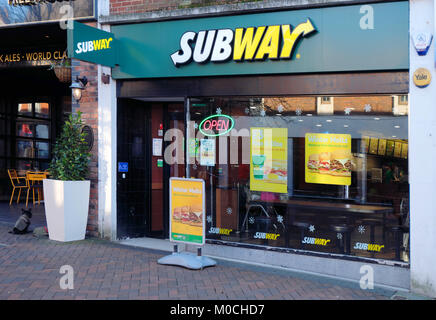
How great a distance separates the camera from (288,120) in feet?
22.8

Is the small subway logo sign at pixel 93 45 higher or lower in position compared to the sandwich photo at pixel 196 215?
higher

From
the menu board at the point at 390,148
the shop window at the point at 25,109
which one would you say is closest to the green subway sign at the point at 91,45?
the menu board at the point at 390,148

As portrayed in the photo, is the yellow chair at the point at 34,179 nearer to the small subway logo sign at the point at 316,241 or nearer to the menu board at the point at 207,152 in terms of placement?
the menu board at the point at 207,152

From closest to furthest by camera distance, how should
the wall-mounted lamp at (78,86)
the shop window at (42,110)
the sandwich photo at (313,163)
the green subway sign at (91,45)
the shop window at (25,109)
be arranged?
the sandwich photo at (313,163) → the green subway sign at (91,45) → the wall-mounted lamp at (78,86) → the shop window at (25,109) → the shop window at (42,110)

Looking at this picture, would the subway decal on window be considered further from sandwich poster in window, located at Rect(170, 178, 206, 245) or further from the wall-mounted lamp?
sandwich poster in window, located at Rect(170, 178, 206, 245)

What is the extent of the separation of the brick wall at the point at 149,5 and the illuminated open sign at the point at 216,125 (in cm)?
195

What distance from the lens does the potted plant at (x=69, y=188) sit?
7.79m

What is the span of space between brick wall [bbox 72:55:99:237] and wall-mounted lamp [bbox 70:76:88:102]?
0.23ft

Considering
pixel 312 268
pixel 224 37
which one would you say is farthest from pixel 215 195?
pixel 224 37

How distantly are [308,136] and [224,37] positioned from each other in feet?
7.08

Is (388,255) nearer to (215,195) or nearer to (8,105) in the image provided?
(215,195)

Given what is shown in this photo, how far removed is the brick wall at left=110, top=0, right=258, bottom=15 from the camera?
24.5 ft

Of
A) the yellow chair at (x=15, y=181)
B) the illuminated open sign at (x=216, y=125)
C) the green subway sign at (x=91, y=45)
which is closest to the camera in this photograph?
the green subway sign at (x=91, y=45)

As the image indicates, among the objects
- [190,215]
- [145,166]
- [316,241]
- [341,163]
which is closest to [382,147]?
[341,163]
